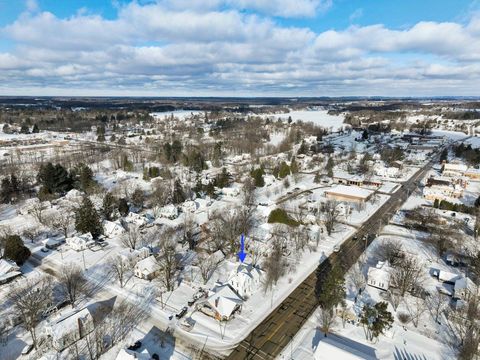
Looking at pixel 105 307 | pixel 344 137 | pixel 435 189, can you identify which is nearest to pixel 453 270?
pixel 435 189

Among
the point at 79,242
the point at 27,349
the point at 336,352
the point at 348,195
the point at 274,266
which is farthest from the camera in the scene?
the point at 348,195

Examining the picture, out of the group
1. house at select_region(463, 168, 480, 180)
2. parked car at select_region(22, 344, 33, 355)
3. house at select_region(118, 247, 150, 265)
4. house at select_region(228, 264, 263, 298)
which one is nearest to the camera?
parked car at select_region(22, 344, 33, 355)

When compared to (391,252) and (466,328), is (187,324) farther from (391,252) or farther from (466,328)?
(391,252)

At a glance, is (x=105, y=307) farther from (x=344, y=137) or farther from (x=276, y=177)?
(x=344, y=137)

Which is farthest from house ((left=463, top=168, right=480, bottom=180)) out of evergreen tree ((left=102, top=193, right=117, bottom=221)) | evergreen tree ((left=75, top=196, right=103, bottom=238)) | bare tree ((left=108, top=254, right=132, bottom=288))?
evergreen tree ((left=75, top=196, right=103, bottom=238))

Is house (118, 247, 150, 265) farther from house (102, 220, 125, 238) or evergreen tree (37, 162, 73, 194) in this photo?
evergreen tree (37, 162, 73, 194)

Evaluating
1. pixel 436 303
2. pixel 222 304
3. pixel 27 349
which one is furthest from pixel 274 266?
pixel 27 349

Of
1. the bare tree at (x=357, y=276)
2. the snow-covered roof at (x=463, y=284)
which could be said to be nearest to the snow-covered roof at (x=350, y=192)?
the bare tree at (x=357, y=276)

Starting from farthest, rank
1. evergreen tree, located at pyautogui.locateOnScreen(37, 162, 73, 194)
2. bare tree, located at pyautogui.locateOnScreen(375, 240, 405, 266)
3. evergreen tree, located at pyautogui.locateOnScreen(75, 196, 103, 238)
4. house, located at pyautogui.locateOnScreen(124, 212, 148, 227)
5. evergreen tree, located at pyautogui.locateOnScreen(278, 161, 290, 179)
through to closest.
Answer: evergreen tree, located at pyautogui.locateOnScreen(278, 161, 290, 179) → evergreen tree, located at pyautogui.locateOnScreen(37, 162, 73, 194) → house, located at pyautogui.locateOnScreen(124, 212, 148, 227) → evergreen tree, located at pyautogui.locateOnScreen(75, 196, 103, 238) → bare tree, located at pyautogui.locateOnScreen(375, 240, 405, 266)
